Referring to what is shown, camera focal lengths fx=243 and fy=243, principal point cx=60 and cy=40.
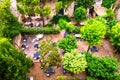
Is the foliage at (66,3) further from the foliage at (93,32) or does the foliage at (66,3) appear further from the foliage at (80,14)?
the foliage at (93,32)

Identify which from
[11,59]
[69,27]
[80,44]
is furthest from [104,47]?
[11,59]

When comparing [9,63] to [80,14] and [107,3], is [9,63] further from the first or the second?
[107,3]

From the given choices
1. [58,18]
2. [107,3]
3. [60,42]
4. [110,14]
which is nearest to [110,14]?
[110,14]

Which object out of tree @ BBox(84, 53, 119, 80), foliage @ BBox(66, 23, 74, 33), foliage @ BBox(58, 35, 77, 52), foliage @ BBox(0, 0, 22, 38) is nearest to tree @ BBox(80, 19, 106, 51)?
foliage @ BBox(58, 35, 77, 52)

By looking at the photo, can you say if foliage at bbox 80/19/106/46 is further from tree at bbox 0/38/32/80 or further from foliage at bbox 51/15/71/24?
tree at bbox 0/38/32/80

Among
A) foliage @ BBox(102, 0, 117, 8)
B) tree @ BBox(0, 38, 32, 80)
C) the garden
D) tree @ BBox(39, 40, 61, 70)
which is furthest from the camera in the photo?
foliage @ BBox(102, 0, 117, 8)

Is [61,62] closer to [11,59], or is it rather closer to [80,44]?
[80,44]

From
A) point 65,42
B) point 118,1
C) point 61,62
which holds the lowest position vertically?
point 61,62
